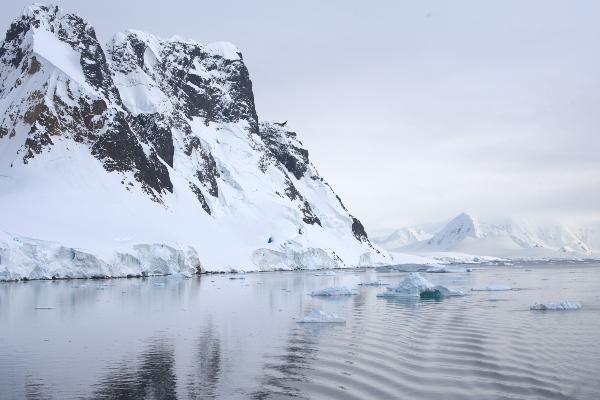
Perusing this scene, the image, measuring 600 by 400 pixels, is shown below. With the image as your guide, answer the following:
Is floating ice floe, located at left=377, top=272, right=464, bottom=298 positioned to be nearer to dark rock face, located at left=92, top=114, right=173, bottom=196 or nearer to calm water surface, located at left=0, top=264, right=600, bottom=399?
calm water surface, located at left=0, top=264, right=600, bottom=399

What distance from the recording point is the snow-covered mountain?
7369cm

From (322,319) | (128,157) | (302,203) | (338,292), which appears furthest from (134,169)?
(322,319)

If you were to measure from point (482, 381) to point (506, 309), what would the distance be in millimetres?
19540

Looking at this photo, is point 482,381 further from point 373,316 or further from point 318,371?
point 373,316

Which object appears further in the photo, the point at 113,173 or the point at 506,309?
the point at 113,173

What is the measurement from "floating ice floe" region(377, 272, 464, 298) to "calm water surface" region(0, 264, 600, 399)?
5.16 m

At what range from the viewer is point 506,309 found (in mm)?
35125

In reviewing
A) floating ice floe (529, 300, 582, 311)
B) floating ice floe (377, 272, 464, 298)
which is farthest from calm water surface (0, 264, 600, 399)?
floating ice floe (377, 272, 464, 298)

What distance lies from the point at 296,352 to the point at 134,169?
82.8 meters

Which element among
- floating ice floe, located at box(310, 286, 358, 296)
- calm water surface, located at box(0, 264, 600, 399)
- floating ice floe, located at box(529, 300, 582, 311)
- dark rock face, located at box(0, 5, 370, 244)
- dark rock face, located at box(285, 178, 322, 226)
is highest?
dark rock face, located at box(0, 5, 370, 244)

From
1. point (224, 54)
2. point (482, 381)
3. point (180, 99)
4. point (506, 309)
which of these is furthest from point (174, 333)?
point (224, 54)

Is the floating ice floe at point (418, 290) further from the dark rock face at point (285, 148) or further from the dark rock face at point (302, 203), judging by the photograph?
the dark rock face at point (285, 148)

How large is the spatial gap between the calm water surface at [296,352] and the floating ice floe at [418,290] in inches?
203

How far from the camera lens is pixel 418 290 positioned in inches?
1806
